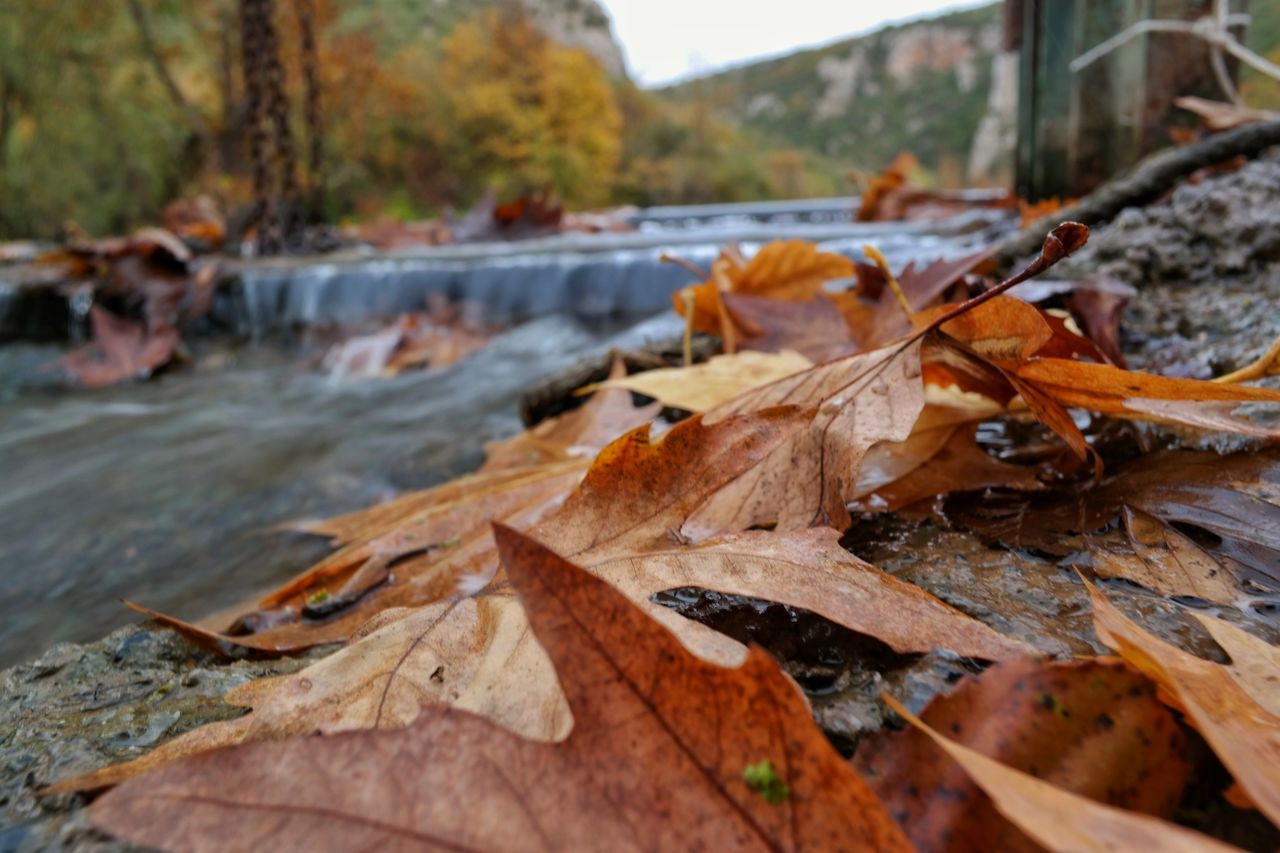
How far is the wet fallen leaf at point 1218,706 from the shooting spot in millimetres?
284

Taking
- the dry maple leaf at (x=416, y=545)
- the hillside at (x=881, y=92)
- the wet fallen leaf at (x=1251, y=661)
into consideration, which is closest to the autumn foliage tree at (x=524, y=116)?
the dry maple leaf at (x=416, y=545)

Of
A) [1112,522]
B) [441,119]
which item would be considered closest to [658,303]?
[1112,522]

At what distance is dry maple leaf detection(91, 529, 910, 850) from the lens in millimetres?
275

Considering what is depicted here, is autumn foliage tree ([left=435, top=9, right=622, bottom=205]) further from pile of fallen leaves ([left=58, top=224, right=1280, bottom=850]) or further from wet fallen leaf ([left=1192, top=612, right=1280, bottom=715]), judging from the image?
wet fallen leaf ([left=1192, top=612, right=1280, bottom=715])

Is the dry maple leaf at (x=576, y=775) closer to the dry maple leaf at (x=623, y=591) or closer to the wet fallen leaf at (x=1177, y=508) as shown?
the dry maple leaf at (x=623, y=591)

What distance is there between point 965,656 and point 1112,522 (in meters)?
0.24

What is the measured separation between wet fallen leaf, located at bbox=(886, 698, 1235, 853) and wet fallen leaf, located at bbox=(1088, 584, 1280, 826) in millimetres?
63

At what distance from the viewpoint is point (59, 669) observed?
1.90 feet

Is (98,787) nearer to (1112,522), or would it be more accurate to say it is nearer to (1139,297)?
(1112,522)

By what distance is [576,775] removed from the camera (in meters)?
0.30

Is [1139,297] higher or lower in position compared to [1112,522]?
higher

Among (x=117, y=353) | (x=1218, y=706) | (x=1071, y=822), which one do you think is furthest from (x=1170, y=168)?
(x=117, y=353)

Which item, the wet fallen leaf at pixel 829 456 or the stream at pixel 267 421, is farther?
the stream at pixel 267 421

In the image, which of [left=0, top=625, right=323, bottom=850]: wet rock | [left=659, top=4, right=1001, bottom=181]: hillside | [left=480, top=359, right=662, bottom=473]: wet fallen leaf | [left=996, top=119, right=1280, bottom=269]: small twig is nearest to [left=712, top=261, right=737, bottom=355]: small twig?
[left=480, top=359, right=662, bottom=473]: wet fallen leaf
